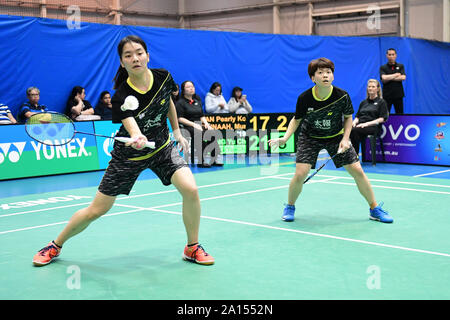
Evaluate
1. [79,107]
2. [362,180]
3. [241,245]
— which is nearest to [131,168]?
[241,245]

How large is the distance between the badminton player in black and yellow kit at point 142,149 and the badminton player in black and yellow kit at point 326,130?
6.04 ft

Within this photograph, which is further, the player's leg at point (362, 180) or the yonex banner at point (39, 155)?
the yonex banner at point (39, 155)

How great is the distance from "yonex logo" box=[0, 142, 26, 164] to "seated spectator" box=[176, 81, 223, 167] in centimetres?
303

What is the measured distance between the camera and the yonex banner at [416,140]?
34.7ft

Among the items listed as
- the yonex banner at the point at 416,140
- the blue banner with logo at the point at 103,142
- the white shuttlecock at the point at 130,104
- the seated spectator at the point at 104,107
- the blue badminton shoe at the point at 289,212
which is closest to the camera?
the white shuttlecock at the point at 130,104

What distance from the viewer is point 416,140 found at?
35.9 ft

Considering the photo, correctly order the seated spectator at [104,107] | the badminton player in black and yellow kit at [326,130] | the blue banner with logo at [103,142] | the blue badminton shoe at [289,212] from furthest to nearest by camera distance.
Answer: the seated spectator at [104,107]
the blue banner with logo at [103,142]
the blue badminton shoe at [289,212]
the badminton player in black and yellow kit at [326,130]

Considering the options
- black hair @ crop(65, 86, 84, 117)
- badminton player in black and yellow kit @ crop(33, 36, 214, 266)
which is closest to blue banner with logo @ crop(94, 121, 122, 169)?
black hair @ crop(65, 86, 84, 117)

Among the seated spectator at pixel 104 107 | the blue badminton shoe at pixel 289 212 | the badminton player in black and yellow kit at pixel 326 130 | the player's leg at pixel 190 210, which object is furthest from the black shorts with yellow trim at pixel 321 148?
the seated spectator at pixel 104 107

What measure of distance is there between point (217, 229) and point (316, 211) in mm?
1454

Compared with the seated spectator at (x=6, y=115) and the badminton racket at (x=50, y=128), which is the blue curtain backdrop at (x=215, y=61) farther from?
the badminton racket at (x=50, y=128)

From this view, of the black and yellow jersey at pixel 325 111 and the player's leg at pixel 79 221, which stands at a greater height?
the black and yellow jersey at pixel 325 111
